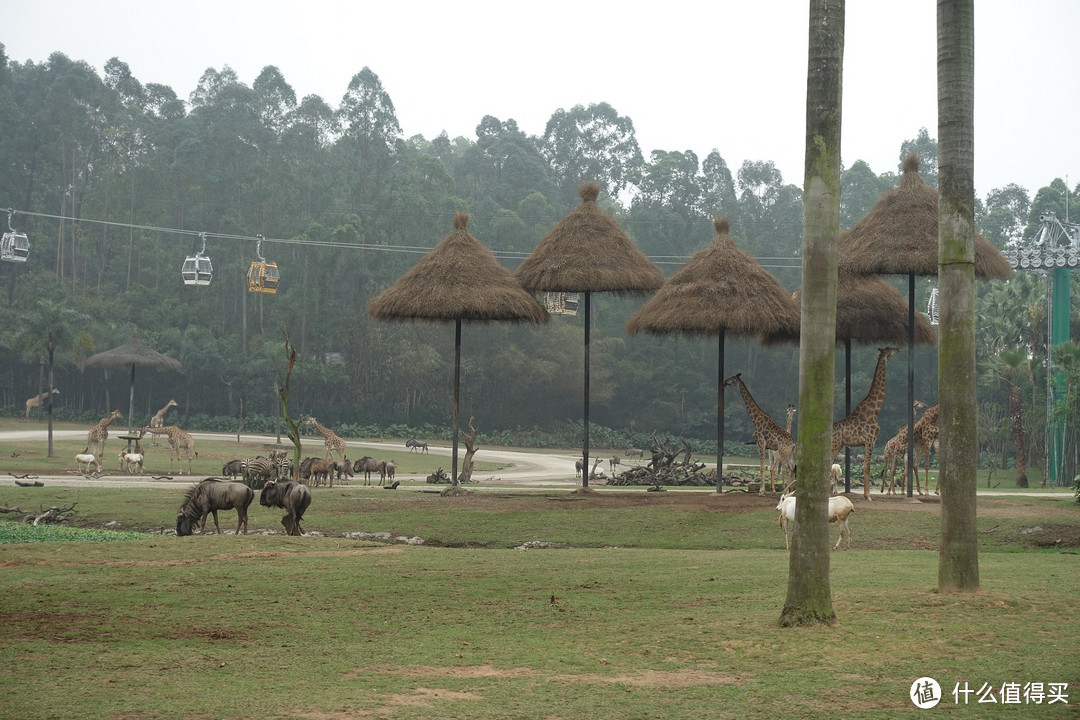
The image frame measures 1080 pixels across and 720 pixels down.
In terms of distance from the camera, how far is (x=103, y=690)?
7.12 meters

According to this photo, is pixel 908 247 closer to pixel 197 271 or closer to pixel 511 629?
pixel 511 629

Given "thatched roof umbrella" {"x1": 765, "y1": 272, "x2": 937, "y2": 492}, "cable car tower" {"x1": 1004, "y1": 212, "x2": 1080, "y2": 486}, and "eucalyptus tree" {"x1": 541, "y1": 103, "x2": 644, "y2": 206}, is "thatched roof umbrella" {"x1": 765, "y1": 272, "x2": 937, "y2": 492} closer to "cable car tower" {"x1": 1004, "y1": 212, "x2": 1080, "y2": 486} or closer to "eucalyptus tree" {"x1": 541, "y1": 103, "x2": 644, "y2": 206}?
"cable car tower" {"x1": 1004, "y1": 212, "x2": 1080, "y2": 486}

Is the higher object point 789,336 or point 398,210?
point 398,210

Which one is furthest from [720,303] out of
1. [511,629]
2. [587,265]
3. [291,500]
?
[511,629]

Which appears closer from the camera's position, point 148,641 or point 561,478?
point 148,641

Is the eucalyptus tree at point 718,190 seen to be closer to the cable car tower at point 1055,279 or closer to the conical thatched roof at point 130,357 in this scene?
the cable car tower at point 1055,279

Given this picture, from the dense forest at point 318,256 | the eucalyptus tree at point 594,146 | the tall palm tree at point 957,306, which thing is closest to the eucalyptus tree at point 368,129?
the dense forest at point 318,256

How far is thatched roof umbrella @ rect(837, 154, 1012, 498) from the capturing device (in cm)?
2114

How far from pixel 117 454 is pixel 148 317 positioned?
92.5 feet

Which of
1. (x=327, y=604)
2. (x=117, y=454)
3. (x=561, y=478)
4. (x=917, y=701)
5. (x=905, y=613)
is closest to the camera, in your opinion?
(x=917, y=701)

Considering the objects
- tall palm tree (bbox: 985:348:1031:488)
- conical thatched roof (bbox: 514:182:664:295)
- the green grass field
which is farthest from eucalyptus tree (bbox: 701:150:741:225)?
the green grass field

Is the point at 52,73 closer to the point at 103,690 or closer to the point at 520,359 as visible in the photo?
the point at 520,359

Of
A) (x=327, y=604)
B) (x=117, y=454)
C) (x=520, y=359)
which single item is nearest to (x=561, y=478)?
(x=117, y=454)

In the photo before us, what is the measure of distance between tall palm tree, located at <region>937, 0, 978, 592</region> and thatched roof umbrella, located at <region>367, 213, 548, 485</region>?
44.4ft
